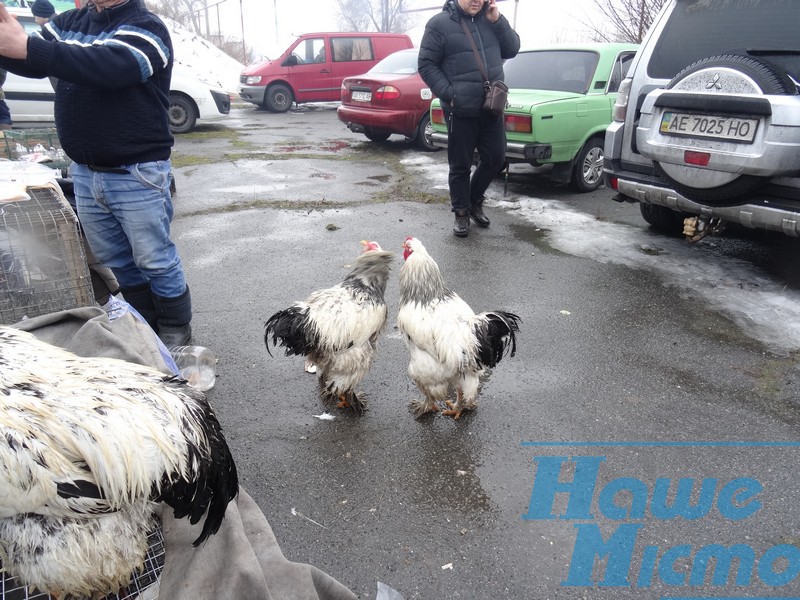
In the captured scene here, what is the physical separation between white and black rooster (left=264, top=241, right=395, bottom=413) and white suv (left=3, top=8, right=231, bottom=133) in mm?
8123

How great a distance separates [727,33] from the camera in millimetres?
4488

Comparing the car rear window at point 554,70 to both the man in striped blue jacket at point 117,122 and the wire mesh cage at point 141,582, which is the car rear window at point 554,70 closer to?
the man in striped blue jacket at point 117,122

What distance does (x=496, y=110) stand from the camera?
5.54 m

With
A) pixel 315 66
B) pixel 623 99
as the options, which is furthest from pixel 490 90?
pixel 315 66

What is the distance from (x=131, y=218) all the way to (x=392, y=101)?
810 centimetres

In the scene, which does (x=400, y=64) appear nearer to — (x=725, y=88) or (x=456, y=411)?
(x=725, y=88)

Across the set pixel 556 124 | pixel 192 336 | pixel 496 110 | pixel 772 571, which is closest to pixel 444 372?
pixel 772 571

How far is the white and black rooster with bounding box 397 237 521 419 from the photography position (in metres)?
3.09

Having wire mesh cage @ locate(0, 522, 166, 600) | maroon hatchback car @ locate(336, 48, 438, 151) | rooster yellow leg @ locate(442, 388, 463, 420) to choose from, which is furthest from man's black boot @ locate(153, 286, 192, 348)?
maroon hatchback car @ locate(336, 48, 438, 151)

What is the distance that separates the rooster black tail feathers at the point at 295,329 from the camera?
3172 millimetres

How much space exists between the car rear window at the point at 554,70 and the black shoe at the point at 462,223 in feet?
9.63

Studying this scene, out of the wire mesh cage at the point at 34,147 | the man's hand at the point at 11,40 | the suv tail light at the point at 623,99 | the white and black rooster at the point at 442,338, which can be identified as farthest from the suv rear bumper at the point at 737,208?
the wire mesh cage at the point at 34,147

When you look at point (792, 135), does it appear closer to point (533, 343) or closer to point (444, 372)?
point (533, 343)

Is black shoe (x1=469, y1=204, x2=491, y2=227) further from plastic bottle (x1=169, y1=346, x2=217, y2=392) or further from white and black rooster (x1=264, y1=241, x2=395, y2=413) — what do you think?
plastic bottle (x1=169, y1=346, x2=217, y2=392)
